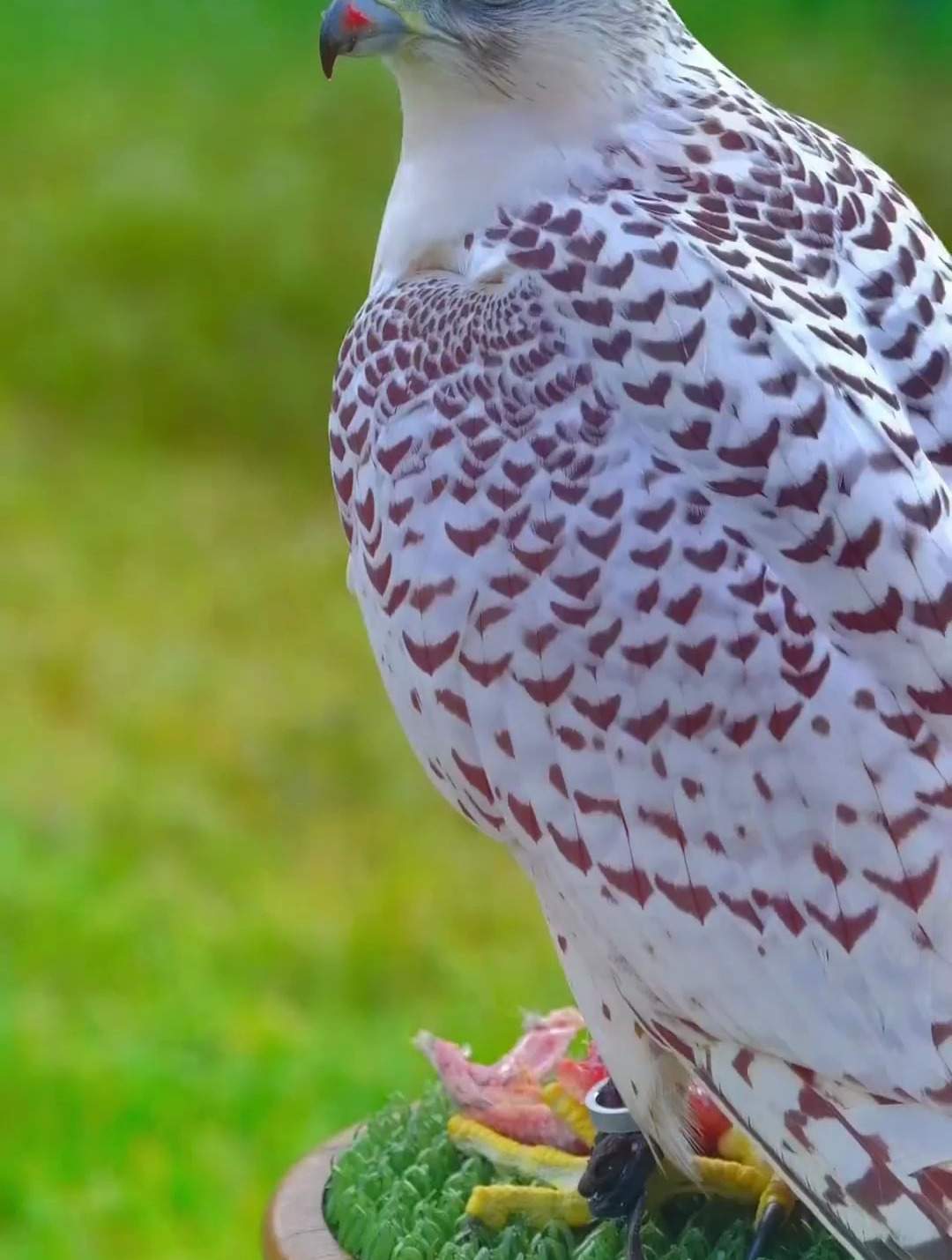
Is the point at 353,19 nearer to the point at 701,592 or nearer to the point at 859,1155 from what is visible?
the point at 701,592

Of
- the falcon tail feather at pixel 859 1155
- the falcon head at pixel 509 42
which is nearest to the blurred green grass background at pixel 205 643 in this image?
the falcon tail feather at pixel 859 1155

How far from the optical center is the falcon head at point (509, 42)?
56.5 inches

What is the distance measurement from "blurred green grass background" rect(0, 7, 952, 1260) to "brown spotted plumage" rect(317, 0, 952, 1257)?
181cm

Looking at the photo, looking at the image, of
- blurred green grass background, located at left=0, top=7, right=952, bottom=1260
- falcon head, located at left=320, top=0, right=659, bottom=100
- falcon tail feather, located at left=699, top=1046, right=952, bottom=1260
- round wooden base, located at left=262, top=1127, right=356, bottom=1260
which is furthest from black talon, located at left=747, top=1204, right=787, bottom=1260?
blurred green grass background, located at left=0, top=7, right=952, bottom=1260

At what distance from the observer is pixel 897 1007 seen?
128cm

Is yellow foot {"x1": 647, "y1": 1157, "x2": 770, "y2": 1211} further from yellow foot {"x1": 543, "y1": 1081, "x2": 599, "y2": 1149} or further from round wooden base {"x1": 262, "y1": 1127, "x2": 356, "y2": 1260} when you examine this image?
round wooden base {"x1": 262, "y1": 1127, "x2": 356, "y2": 1260}

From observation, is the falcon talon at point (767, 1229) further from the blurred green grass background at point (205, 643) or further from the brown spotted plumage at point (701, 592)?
the blurred green grass background at point (205, 643)

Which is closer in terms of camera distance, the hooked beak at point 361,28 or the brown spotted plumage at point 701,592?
the brown spotted plumage at point 701,592

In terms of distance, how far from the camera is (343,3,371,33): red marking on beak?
1.40 m

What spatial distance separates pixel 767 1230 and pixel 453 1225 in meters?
0.28

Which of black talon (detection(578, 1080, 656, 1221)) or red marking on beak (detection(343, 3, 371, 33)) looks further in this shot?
black talon (detection(578, 1080, 656, 1221))

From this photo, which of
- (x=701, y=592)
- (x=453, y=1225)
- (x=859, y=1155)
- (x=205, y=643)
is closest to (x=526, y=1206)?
(x=453, y=1225)

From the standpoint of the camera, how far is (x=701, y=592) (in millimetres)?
1277

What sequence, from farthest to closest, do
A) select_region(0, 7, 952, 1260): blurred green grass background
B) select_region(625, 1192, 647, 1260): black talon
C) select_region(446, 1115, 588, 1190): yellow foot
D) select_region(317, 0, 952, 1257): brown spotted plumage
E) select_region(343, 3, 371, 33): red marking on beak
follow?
select_region(0, 7, 952, 1260): blurred green grass background
select_region(446, 1115, 588, 1190): yellow foot
select_region(625, 1192, 647, 1260): black talon
select_region(343, 3, 371, 33): red marking on beak
select_region(317, 0, 952, 1257): brown spotted plumage
